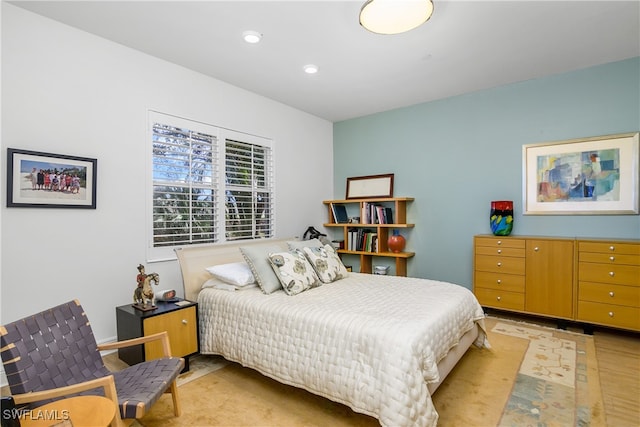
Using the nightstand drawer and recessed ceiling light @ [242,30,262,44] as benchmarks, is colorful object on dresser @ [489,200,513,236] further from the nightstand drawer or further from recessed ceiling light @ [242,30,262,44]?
the nightstand drawer

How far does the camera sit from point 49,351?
5.48ft

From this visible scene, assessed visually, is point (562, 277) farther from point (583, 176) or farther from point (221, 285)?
point (221, 285)

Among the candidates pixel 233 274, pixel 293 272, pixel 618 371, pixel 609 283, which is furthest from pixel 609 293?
pixel 233 274

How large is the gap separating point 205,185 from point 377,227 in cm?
234

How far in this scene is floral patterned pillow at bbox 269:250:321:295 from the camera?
2609mm

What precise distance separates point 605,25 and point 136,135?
13.2ft

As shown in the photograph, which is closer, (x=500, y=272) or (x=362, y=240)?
(x=500, y=272)

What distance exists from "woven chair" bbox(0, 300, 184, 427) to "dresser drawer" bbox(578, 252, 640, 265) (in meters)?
3.59

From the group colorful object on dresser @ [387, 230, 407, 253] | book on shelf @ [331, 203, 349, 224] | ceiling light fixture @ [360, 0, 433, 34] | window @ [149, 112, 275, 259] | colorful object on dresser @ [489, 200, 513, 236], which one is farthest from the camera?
book on shelf @ [331, 203, 349, 224]

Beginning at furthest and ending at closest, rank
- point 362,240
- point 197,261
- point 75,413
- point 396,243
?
point 362,240 < point 396,243 < point 197,261 < point 75,413

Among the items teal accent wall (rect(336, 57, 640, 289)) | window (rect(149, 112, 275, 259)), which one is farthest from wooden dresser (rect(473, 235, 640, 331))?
window (rect(149, 112, 275, 259))

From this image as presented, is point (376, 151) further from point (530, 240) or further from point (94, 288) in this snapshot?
point (94, 288)

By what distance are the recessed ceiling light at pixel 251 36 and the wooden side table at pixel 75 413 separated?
8.56ft

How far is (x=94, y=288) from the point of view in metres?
2.67
